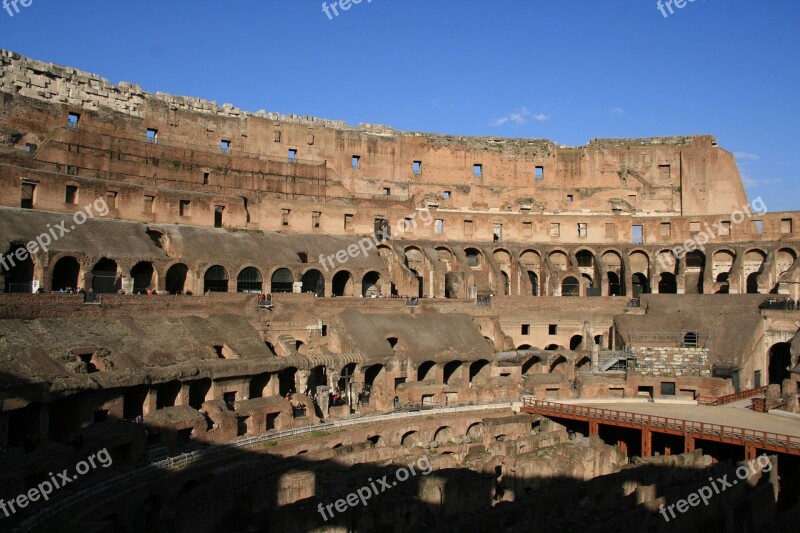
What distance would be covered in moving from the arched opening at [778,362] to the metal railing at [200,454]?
1987 centimetres

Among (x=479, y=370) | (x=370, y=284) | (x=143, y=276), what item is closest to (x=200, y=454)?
(x=143, y=276)

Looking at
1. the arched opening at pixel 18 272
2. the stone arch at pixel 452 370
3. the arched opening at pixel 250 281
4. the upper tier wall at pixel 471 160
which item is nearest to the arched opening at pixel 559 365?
the stone arch at pixel 452 370

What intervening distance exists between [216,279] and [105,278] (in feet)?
19.6

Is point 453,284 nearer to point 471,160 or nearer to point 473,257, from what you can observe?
point 473,257

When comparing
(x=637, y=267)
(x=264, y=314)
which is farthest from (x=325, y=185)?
(x=637, y=267)

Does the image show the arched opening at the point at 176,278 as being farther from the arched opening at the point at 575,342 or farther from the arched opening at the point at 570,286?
the arched opening at the point at 570,286

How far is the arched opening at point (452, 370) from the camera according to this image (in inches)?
1466

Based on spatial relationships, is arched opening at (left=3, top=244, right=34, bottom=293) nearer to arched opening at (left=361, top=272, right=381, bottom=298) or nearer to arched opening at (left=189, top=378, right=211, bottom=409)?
arched opening at (left=189, top=378, right=211, bottom=409)

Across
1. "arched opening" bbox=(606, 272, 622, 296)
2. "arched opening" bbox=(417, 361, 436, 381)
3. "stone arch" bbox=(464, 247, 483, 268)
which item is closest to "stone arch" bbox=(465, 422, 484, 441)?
"arched opening" bbox=(417, 361, 436, 381)

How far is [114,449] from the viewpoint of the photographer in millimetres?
21438

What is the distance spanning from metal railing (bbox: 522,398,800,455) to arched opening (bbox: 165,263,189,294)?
19.7m

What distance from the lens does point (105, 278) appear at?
111 ft

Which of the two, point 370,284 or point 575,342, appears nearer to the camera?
point 370,284

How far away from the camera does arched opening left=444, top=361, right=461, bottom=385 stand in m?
37.2
